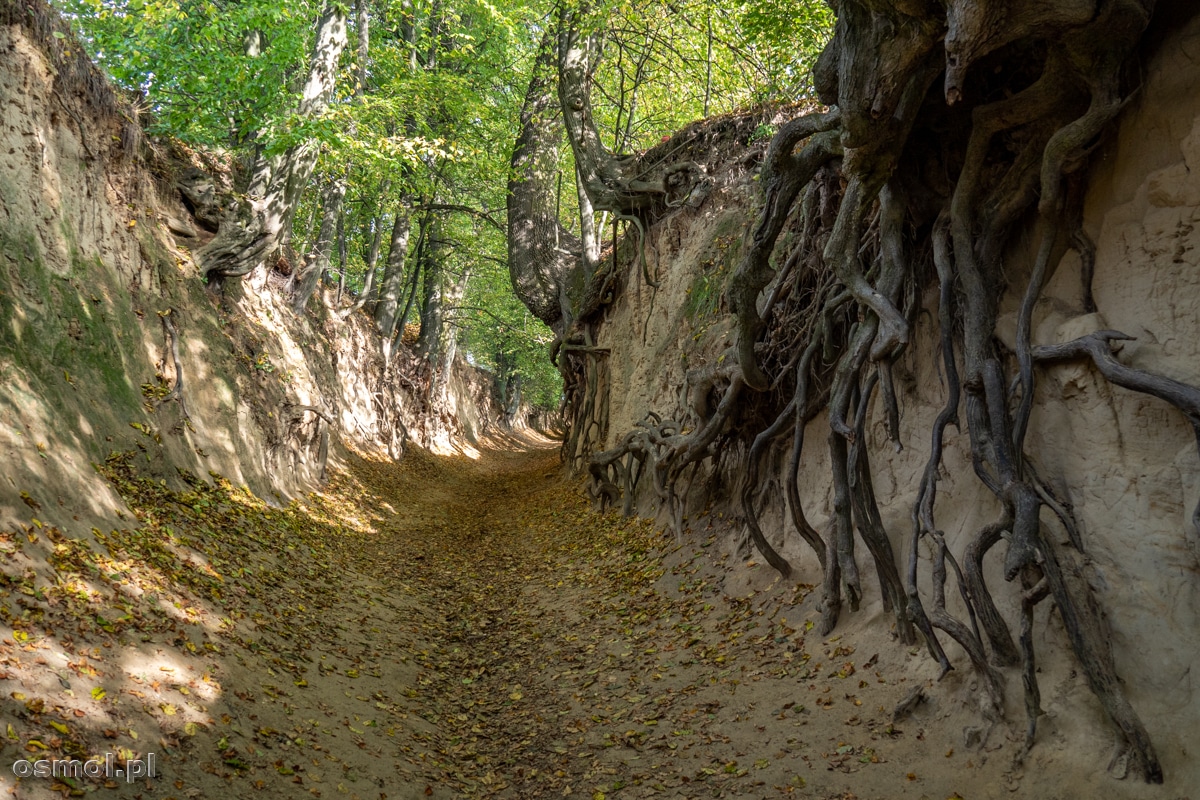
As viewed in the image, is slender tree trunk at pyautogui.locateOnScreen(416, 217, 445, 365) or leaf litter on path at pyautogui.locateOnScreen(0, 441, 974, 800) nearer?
leaf litter on path at pyautogui.locateOnScreen(0, 441, 974, 800)

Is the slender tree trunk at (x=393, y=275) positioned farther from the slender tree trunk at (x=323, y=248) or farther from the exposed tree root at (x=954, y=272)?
the exposed tree root at (x=954, y=272)

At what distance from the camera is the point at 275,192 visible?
36.5 ft

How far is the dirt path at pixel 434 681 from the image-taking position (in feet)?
12.5

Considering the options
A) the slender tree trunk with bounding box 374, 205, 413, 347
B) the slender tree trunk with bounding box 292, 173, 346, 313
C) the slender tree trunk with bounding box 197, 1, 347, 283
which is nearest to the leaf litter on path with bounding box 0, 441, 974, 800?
the slender tree trunk with bounding box 197, 1, 347, 283

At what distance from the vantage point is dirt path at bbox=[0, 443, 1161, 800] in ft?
12.5

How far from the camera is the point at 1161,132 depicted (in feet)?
13.0

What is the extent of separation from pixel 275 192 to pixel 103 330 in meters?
4.55

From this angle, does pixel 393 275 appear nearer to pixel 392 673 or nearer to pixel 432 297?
pixel 432 297

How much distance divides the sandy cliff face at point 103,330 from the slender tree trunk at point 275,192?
1.54ft

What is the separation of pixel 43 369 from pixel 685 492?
6.61 metres

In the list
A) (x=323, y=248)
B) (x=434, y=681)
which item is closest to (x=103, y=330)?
(x=434, y=681)

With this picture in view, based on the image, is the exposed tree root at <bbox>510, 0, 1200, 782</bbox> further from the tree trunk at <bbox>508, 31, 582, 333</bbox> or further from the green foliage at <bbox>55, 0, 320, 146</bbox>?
the tree trunk at <bbox>508, 31, 582, 333</bbox>

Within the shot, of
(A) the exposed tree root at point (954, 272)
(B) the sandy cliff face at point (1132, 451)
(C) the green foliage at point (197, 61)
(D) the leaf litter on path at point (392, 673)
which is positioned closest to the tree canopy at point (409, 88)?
(C) the green foliage at point (197, 61)

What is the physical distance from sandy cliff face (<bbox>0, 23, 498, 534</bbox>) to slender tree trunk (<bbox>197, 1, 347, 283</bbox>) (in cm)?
47
